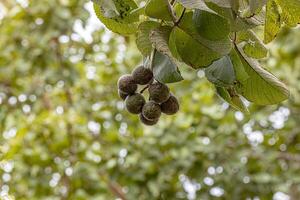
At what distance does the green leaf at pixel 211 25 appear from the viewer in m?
0.69

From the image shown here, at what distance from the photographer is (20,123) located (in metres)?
2.67

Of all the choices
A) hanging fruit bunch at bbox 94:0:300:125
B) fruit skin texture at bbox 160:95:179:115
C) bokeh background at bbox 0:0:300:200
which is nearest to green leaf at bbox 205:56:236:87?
hanging fruit bunch at bbox 94:0:300:125

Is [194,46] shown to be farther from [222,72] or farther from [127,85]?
[127,85]

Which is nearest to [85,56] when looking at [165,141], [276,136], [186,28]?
[165,141]

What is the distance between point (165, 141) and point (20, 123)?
24.5 inches

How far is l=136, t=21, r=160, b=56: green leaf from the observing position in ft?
2.51

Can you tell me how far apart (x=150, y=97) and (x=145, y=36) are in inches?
4.1

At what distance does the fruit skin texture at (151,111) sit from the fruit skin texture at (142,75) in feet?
0.10

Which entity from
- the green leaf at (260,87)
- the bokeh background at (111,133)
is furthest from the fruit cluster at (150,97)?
the bokeh background at (111,133)

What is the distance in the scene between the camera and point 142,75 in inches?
33.3

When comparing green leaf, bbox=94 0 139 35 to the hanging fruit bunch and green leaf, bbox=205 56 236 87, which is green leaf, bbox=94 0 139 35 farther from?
green leaf, bbox=205 56 236 87

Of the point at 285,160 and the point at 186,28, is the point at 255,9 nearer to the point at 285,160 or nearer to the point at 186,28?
the point at 186,28

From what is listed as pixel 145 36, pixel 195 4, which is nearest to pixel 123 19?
pixel 145 36

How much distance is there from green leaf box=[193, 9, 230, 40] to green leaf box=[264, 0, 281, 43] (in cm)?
8
